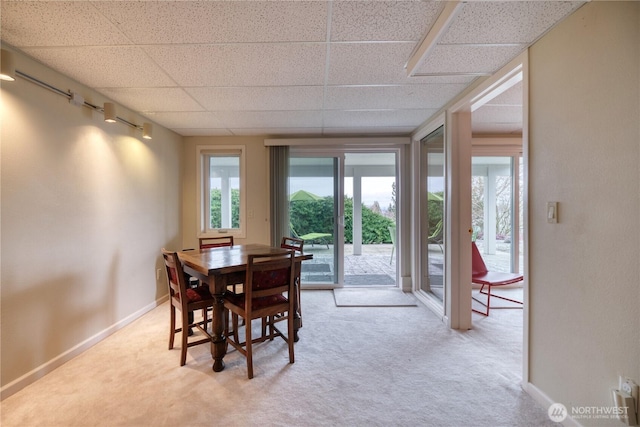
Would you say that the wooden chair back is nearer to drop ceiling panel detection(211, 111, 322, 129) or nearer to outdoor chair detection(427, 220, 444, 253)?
drop ceiling panel detection(211, 111, 322, 129)

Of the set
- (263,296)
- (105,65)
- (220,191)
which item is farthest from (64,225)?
(220,191)

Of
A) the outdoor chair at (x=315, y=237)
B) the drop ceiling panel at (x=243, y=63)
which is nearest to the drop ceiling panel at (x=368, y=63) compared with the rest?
the drop ceiling panel at (x=243, y=63)

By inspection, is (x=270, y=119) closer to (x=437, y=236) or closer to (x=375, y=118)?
(x=375, y=118)

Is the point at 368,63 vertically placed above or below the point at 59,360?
above

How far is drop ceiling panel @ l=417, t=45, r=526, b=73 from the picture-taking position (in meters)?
1.69

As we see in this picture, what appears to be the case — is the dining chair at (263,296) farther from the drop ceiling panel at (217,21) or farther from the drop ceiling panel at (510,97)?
the drop ceiling panel at (510,97)

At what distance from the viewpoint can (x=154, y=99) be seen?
2.48 metres

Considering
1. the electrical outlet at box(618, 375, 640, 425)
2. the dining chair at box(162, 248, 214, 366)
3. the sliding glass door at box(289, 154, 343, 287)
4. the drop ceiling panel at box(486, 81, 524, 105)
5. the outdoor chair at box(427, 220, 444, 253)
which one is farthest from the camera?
the sliding glass door at box(289, 154, 343, 287)

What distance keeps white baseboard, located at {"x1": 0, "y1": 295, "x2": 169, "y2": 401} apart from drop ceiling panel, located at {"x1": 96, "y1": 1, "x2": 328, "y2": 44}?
2.33 m

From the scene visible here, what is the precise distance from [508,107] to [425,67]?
4.91 feet

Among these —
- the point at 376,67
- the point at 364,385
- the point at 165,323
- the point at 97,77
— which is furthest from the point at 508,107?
the point at 165,323

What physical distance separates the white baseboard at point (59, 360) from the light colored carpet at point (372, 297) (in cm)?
231

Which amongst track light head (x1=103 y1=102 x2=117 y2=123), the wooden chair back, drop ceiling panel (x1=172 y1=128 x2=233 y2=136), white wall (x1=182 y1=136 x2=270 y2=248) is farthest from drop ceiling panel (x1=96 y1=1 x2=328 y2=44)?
white wall (x1=182 y1=136 x2=270 y2=248)

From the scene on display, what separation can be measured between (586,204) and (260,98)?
2477 mm
